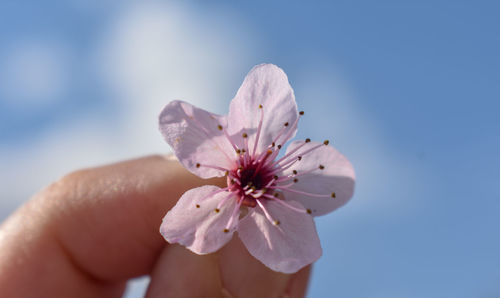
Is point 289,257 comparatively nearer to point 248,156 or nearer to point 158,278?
point 248,156

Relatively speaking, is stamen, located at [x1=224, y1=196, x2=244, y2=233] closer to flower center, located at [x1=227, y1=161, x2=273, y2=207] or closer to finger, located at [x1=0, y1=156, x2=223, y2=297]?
flower center, located at [x1=227, y1=161, x2=273, y2=207]

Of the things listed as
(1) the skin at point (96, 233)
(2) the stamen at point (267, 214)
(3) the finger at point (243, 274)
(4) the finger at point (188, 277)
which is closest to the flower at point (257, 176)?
(2) the stamen at point (267, 214)

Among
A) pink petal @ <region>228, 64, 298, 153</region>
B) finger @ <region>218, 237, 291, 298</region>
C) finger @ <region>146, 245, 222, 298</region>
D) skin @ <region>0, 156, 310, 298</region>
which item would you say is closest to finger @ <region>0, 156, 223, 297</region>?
skin @ <region>0, 156, 310, 298</region>

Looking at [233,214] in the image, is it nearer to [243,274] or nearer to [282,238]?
[282,238]

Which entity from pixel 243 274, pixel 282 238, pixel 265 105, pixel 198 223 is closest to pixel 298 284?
pixel 243 274

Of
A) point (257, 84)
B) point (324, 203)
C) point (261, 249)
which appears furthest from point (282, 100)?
point (261, 249)
